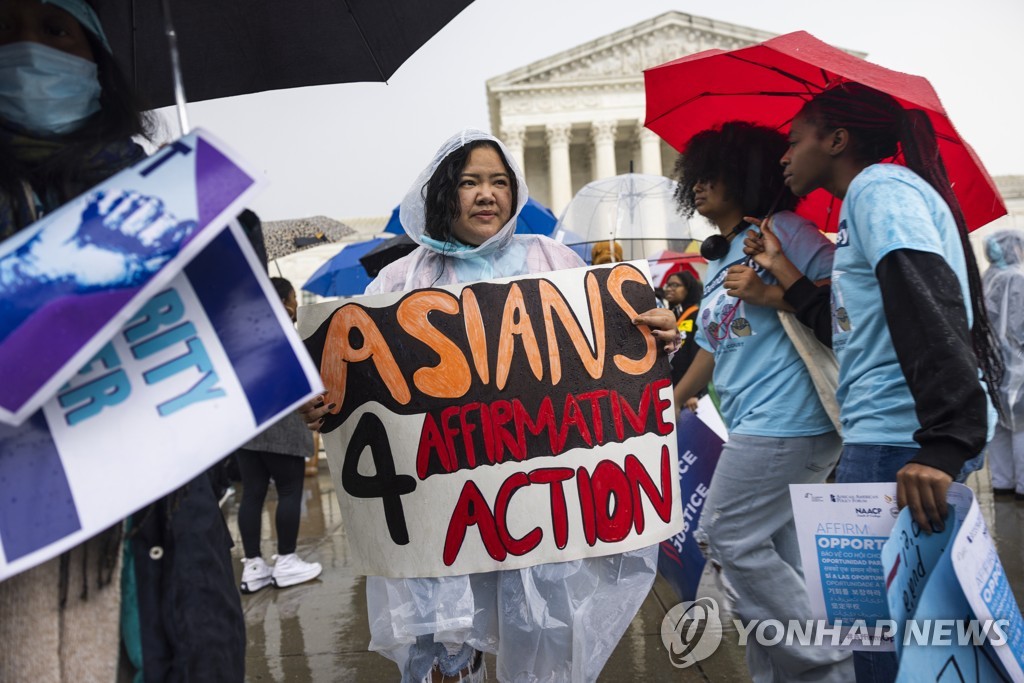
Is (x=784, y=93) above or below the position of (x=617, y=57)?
below

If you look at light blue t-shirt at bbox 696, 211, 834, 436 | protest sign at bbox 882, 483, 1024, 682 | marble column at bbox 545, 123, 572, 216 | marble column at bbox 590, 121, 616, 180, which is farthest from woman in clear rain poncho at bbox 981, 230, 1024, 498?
marble column at bbox 590, 121, 616, 180

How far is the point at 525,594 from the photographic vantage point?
6.42ft

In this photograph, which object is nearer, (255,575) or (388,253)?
(255,575)

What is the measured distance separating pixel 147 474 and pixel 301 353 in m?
0.25

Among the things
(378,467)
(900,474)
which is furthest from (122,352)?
(900,474)

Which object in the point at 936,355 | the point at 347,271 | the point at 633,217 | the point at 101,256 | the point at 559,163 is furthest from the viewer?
the point at 559,163

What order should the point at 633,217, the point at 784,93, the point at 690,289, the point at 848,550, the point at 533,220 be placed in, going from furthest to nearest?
1. the point at 690,289
2. the point at 633,217
3. the point at 533,220
4. the point at 784,93
5. the point at 848,550

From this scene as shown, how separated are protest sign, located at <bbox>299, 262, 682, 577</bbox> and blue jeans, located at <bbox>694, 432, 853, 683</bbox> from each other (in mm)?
406

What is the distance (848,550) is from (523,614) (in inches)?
30.4

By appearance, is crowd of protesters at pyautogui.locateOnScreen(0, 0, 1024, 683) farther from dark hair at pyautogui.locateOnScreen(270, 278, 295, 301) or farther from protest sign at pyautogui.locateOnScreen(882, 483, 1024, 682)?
dark hair at pyautogui.locateOnScreen(270, 278, 295, 301)

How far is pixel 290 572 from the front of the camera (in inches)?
169

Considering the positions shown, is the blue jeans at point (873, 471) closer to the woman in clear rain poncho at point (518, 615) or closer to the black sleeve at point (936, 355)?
the black sleeve at point (936, 355)

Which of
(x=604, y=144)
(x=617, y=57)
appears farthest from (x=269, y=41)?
(x=617, y=57)

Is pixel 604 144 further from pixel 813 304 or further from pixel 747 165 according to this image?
pixel 813 304
